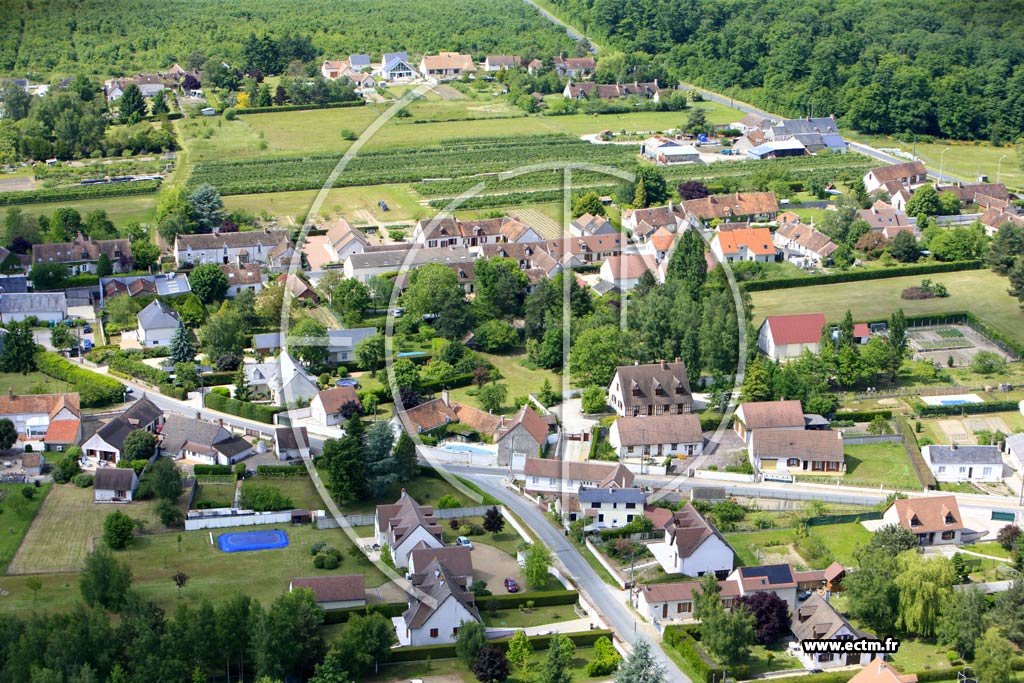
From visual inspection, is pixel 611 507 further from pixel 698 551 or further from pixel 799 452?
pixel 799 452

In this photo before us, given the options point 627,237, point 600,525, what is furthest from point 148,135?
point 600,525

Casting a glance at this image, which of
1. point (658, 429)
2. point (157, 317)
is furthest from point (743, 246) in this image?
point (157, 317)

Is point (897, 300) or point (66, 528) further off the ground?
point (897, 300)

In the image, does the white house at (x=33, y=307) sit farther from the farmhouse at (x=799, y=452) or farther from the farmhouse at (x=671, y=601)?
the farmhouse at (x=671, y=601)

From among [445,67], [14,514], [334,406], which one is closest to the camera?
[14,514]

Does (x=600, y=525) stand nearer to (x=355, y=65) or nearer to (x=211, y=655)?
(x=211, y=655)

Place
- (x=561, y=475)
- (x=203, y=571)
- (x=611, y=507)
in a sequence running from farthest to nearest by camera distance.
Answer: (x=561, y=475)
(x=611, y=507)
(x=203, y=571)
